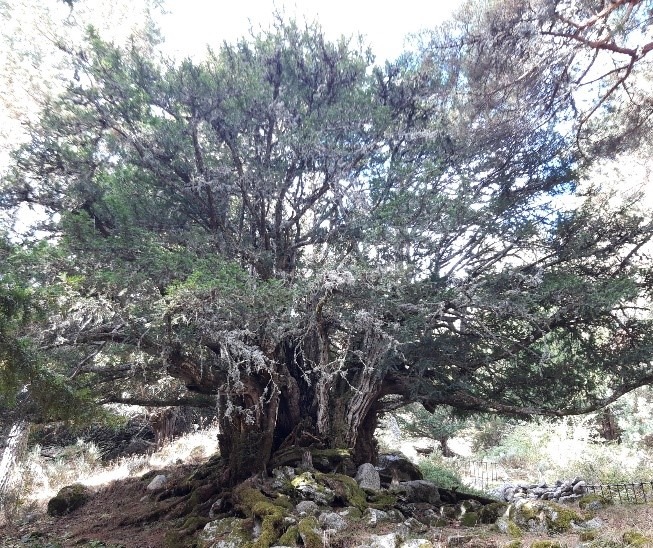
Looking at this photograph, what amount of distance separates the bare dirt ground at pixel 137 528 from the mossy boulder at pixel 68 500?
15 centimetres

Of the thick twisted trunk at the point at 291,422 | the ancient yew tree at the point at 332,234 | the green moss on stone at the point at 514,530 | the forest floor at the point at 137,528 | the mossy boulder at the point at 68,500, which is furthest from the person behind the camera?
the mossy boulder at the point at 68,500

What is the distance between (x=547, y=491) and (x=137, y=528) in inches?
289

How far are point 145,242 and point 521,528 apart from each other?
5512 millimetres

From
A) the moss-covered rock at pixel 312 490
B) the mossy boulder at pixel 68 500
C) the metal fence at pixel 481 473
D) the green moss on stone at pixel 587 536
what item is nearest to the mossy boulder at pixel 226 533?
the moss-covered rock at pixel 312 490

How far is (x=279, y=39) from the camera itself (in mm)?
6816

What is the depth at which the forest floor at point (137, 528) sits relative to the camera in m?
4.58

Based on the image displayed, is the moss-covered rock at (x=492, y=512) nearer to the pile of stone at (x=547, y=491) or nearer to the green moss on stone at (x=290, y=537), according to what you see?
the green moss on stone at (x=290, y=537)

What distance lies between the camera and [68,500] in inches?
316

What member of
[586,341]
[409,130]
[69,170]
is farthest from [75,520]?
[586,341]

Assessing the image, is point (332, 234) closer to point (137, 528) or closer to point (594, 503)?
point (137, 528)

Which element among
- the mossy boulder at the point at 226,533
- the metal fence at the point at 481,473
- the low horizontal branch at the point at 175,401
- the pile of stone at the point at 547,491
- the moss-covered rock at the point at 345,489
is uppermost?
the low horizontal branch at the point at 175,401

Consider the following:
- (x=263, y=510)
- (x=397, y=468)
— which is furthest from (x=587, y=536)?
(x=397, y=468)

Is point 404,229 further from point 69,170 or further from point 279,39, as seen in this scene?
point 69,170

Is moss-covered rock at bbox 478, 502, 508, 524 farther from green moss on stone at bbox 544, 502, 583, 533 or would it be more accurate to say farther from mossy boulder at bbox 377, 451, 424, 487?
mossy boulder at bbox 377, 451, 424, 487
